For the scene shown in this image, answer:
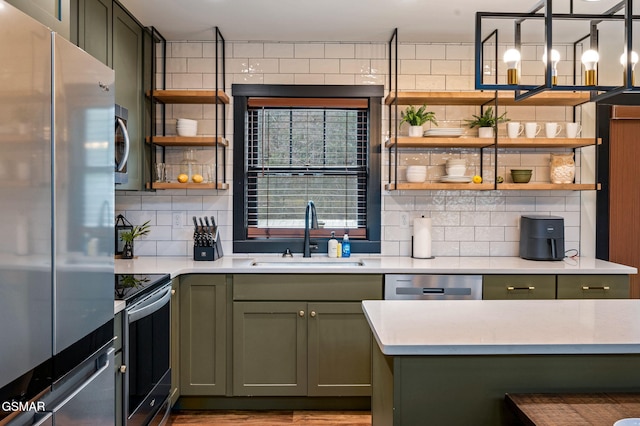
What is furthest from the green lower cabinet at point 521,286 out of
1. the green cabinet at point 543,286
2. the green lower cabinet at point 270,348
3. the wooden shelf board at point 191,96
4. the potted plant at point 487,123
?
the wooden shelf board at point 191,96

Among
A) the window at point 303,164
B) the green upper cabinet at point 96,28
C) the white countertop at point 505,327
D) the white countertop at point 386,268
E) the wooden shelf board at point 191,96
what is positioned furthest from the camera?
the window at point 303,164

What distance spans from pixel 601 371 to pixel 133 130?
2.85m

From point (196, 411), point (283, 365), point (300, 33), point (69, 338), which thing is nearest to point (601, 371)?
point (69, 338)

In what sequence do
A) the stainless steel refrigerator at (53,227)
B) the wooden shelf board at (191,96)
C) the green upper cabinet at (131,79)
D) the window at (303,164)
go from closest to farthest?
1. the stainless steel refrigerator at (53,227)
2. the green upper cabinet at (131,79)
3. the wooden shelf board at (191,96)
4. the window at (303,164)

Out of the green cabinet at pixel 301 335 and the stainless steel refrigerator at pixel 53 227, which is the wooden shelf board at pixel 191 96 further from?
the stainless steel refrigerator at pixel 53 227

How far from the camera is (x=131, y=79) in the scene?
330 centimetres

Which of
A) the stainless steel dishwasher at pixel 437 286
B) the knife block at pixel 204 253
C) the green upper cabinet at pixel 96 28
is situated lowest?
the stainless steel dishwasher at pixel 437 286

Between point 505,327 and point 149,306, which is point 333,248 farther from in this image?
point 505,327

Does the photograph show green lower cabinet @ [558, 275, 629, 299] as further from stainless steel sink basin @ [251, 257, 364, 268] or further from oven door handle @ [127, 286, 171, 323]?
oven door handle @ [127, 286, 171, 323]

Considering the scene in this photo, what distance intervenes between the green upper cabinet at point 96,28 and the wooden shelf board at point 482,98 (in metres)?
1.81

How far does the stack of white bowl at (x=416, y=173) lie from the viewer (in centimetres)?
364

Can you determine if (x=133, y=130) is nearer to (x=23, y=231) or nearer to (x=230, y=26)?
(x=230, y=26)

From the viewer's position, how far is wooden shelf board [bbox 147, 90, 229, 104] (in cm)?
350

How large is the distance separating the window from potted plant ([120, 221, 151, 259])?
2.13 feet
